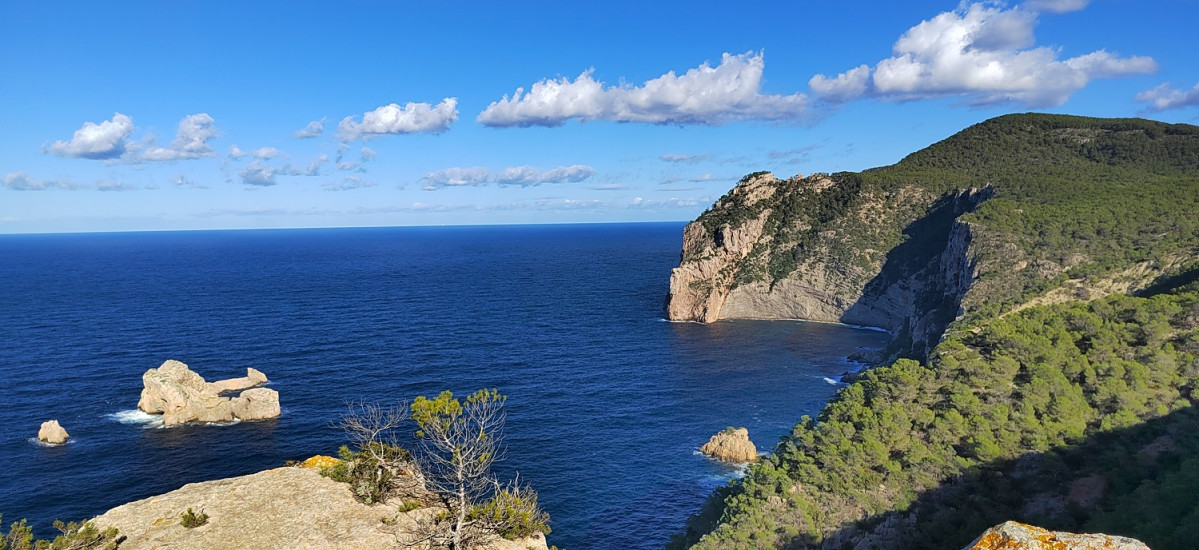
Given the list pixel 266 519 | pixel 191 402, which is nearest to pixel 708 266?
pixel 191 402

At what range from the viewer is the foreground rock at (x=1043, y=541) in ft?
32.1

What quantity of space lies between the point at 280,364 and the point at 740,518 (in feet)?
252

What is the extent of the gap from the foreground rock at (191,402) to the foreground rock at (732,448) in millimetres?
48975

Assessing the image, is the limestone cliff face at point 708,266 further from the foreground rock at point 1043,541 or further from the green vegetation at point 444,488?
the foreground rock at point 1043,541

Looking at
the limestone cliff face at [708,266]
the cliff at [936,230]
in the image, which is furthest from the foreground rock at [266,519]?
the limestone cliff face at [708,266]

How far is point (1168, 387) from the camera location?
33.6 m

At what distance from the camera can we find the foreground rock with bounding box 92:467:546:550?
25328 millimetres

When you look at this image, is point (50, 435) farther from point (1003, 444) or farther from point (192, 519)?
point (1003, 444)

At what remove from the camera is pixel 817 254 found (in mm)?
126000

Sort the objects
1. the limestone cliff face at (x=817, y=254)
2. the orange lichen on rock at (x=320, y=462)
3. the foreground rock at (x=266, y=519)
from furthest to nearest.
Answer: the limestone cliff face at (x=817, y=254), the orange lichen on rock at (x=320, y=462), the foreground rock at (x=266, y=519)

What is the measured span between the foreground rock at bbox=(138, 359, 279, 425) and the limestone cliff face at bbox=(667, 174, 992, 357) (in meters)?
77.1

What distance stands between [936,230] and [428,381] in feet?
316

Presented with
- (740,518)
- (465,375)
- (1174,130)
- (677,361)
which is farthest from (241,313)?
(1174,130)

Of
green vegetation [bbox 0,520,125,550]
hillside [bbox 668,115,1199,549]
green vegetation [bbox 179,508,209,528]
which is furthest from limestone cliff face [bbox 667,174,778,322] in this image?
green vegetation [bbox 0,520,125,550]
